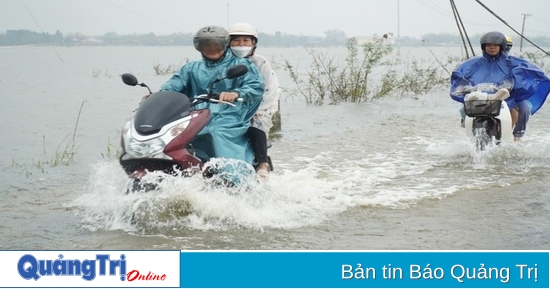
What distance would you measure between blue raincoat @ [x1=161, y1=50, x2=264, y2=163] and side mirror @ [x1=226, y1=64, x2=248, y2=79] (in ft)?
1.30

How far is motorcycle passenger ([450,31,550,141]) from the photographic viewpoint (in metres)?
9.95

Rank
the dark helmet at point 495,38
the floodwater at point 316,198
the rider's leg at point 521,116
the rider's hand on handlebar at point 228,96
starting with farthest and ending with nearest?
the rider's leg at point 521,116 → the dark helmet at point 495,38 → the rider's hand on handlebar at point 228,96 → the floodwater at point 316,198

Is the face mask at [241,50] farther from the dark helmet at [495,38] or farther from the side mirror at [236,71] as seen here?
the dark helmet at [495,38]

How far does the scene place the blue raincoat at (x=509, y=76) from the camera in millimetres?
9953

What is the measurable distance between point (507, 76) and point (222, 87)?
15.4 feet

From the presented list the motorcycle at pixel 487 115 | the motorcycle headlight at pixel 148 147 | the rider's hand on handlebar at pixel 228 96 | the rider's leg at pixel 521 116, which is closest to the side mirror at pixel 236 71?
the rider's hand on handlebar at pixel 228 96

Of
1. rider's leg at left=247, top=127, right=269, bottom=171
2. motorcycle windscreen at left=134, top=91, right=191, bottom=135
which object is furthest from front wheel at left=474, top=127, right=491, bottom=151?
motorcycle windscreen at left=134, top=91, right=191, bottom=135

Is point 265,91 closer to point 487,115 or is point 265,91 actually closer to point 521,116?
point 487,115

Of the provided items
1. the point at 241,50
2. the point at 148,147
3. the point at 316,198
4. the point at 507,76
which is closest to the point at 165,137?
the point at 148,147

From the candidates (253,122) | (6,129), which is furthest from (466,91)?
(6,129)

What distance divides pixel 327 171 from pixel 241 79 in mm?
2940

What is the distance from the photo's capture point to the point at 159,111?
6.11 metres

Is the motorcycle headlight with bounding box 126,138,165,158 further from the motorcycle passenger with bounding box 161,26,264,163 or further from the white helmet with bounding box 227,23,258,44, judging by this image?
the white helmet with bounding box 227,23,258,44

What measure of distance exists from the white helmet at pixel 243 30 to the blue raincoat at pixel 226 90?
0.38m
